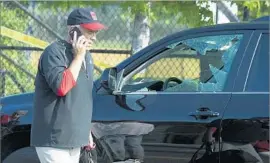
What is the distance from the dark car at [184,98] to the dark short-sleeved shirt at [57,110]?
2.43 ft

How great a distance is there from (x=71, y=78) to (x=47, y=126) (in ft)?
1.17

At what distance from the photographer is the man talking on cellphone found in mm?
3580

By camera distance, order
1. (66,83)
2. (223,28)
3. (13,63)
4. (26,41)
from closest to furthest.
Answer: (66,83)
(223,28)
(26,41)
(13,63)

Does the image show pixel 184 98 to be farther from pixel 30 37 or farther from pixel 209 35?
pixel 30 37

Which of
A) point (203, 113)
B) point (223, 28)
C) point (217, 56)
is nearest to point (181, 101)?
point (203, 113)

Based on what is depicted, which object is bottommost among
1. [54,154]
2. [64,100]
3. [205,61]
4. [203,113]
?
[54,154]

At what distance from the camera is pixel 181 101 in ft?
13.9

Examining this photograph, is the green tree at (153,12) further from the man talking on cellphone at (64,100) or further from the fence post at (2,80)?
the man talking on cellphone at (64,100)

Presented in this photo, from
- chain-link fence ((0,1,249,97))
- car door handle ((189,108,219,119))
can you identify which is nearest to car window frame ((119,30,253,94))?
car door handle ((189,108,219,119))

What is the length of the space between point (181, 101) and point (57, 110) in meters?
1.03

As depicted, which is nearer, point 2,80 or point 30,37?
point 2,80

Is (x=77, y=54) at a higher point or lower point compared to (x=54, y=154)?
higher

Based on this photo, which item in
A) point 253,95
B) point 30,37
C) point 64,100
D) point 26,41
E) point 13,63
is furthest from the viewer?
point 13,63

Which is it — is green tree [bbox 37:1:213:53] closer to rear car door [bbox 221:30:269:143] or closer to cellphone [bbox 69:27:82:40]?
rear car door [bbox 221:30:269:143]
